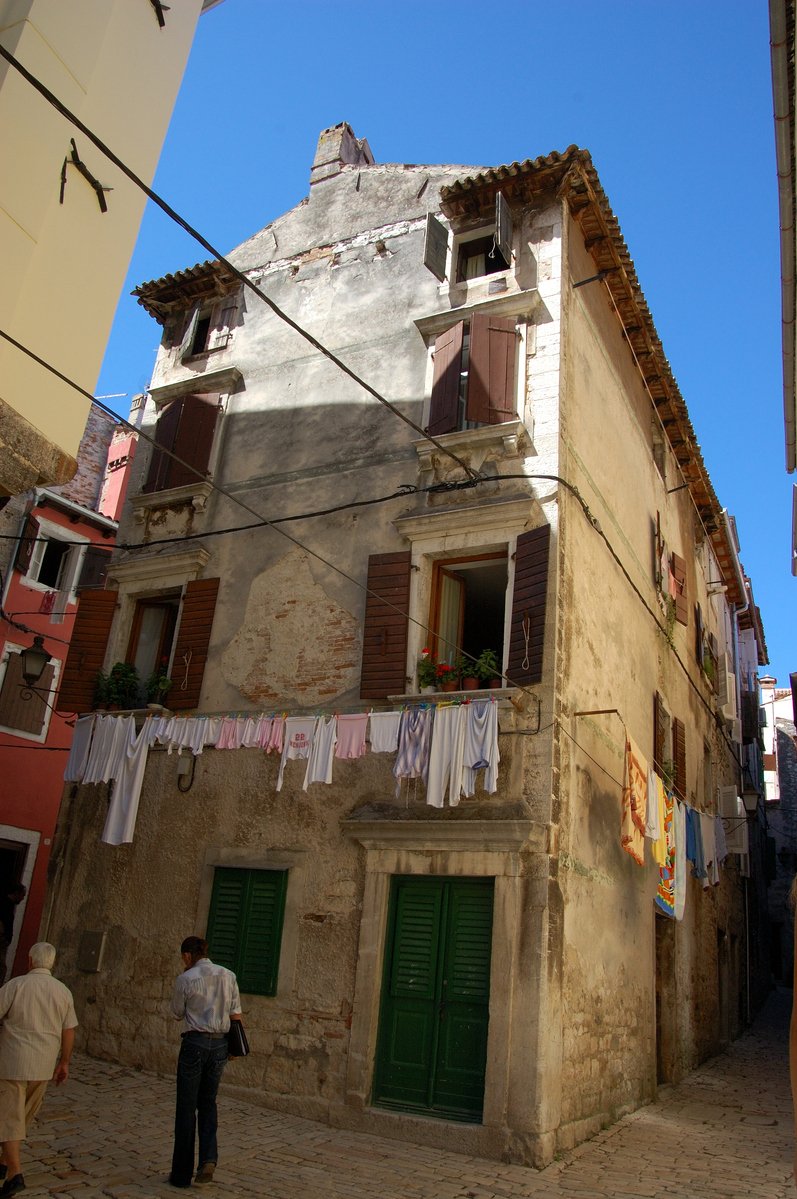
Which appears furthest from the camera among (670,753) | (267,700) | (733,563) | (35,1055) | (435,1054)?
(733,563)

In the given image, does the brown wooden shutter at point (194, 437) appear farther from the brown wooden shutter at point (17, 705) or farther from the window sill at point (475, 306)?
the brown wooden shutter at point (17, 705)

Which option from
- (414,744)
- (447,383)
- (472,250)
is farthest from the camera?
(472,250)

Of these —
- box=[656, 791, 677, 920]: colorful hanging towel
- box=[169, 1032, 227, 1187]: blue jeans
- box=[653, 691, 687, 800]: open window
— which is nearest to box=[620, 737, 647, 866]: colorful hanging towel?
box=[656, 791, 677, 920]: colorful hanging towel

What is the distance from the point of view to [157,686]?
478 inches

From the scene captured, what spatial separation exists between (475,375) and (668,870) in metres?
6.84

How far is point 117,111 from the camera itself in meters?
5.52

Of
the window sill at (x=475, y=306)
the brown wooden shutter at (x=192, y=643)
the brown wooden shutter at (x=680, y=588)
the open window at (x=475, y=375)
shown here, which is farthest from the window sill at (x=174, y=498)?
the brown wooden shutter at (x=680, y=588)

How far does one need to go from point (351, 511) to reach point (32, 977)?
690 centimetres

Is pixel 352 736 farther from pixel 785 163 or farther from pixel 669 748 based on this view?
pixel 785 163

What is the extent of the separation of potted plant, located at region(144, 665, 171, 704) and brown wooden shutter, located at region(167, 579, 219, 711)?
0.09m

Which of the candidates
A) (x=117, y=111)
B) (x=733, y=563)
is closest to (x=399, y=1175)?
(x=117, y=111)

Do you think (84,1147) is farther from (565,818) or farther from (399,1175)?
(565,818)

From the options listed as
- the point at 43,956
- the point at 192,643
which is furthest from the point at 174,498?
the point at 43,956

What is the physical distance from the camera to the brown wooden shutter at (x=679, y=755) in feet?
47.5
